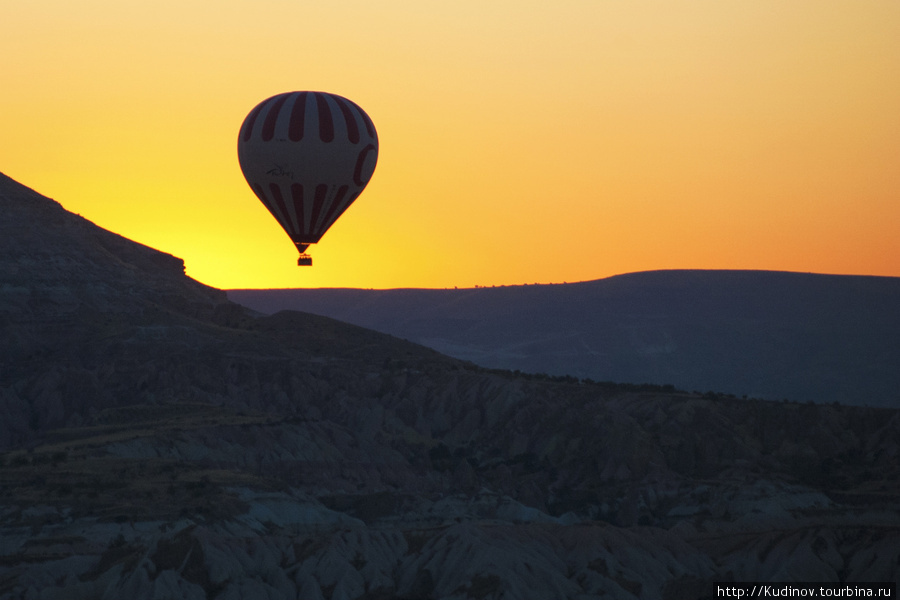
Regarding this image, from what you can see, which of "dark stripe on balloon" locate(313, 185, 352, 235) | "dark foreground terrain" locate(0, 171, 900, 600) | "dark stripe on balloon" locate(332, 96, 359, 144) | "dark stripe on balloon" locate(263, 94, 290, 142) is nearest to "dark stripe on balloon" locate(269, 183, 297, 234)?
"dark stripe on balloon" locate(313, 185, 352, 235)

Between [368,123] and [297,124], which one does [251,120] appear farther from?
[368,123]

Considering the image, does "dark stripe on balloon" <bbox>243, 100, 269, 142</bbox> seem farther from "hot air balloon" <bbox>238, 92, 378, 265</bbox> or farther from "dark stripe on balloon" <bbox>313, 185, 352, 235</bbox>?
"dark stripe on balloon" <bbox>313, 185, 352, 235</bbox>

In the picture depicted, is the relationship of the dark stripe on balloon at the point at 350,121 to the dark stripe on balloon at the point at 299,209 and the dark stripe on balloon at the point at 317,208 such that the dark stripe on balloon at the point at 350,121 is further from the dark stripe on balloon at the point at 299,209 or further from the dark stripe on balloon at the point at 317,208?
the dark stripe on balloon at the point at 299,209

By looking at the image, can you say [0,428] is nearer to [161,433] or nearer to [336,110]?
[161,433]

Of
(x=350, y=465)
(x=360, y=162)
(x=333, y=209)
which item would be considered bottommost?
(x=350, y=465)

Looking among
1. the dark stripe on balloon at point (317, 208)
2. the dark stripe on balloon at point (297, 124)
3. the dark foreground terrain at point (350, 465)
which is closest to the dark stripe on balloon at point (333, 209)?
the dark stripe on balloon at point (317, 208)

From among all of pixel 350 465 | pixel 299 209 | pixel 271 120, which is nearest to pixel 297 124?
pixel 271 120

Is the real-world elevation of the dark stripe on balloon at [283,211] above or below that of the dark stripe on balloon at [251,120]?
below
